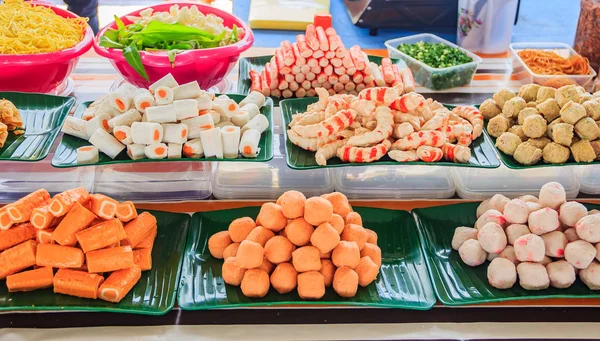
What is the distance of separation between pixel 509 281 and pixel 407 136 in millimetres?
564

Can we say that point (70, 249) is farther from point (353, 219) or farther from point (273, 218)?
point (353, 219)

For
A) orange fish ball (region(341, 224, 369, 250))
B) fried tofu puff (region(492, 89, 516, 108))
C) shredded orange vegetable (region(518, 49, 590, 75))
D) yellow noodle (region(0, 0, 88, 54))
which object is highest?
yellow noodle (region(0, 0, 88, 54))

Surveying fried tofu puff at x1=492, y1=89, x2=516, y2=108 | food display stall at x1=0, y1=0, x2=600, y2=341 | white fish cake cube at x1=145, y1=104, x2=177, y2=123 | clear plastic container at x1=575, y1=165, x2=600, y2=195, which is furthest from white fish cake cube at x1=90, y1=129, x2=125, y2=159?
clear plastic container at x1=575, y1=165, x2=600, y2=195

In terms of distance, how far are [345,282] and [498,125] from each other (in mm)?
914

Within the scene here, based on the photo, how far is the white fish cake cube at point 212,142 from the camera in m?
1.80

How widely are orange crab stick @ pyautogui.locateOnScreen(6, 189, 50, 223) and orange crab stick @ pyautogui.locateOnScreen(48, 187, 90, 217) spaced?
9cm

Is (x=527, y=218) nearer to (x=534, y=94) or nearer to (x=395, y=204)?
(x=395, y=204)

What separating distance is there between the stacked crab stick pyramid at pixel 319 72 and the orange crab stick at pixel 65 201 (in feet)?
3.32

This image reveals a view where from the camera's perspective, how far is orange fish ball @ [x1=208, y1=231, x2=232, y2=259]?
166 cm

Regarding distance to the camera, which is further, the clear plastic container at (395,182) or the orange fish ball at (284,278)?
the clear plastic container at (395,182)

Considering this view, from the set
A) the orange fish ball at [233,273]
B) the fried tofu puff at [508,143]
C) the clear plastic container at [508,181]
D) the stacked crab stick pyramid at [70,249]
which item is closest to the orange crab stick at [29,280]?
the stacked crab stick pyramid at [70,249]

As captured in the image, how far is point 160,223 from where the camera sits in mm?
1798

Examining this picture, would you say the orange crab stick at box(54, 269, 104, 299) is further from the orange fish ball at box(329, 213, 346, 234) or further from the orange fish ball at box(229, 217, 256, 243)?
the orange fish ball at box(329, 213, 346, 234)

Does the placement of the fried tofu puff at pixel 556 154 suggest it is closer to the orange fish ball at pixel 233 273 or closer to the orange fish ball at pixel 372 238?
the orange fish ball at pixel 372 238
